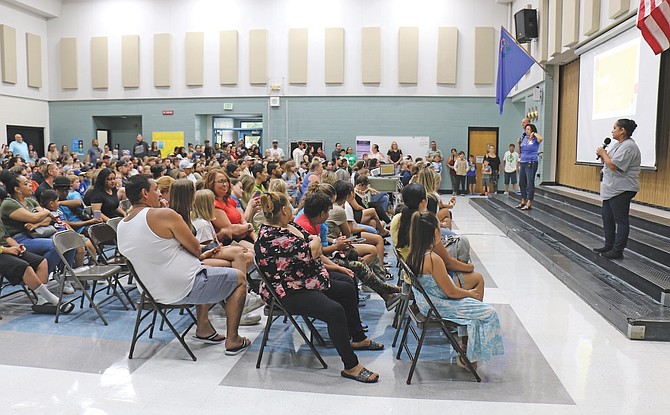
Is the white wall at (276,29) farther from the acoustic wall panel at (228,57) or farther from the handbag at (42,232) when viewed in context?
the handbag at (42,232)

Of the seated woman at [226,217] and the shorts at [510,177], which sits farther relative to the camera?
the shorts at [510,177]

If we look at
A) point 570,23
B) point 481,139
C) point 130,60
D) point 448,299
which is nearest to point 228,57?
point 130,60

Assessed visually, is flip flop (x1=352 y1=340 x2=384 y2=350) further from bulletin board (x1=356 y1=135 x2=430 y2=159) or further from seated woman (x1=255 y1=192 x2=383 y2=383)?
bulletin board (x1=356 y1=135 x2=430 y2=159)

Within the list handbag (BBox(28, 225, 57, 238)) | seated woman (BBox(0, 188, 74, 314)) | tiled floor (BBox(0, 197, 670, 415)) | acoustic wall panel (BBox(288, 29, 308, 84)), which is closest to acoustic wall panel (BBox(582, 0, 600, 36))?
tiled floor (BBox(0, 197, 670, 415))

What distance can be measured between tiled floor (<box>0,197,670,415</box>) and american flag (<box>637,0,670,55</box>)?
306cm

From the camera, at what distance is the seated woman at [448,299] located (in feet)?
11.2

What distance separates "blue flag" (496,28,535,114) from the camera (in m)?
10.5

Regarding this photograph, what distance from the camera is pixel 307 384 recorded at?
133 inches

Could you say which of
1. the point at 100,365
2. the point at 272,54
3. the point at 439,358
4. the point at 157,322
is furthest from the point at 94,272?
the point at 272,54

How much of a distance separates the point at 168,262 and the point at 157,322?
1.12m

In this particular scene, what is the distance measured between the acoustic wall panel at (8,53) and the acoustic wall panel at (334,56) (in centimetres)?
912

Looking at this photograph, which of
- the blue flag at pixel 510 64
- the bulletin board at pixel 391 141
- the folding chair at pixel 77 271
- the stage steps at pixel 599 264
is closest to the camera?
the stage steps at pixel 599 264

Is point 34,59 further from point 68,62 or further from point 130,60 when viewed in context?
point 130,60

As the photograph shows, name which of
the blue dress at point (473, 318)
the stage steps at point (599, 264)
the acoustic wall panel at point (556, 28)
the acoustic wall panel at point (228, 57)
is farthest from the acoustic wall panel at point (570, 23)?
the acoustic wall panel at point (228, 57)
